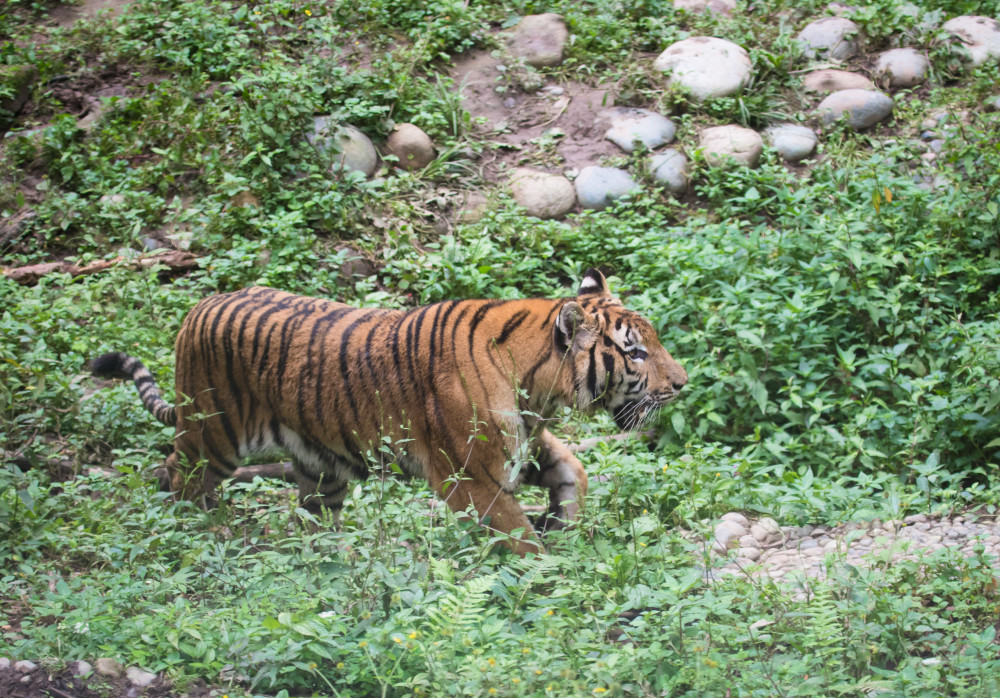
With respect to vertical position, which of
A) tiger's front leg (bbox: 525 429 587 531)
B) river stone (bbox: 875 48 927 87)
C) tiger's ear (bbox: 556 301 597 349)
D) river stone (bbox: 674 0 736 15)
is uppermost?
river stone (bbox: 674 0 736 15)

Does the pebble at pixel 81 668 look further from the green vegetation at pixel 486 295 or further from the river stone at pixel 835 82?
the river stone at pixel 835 82

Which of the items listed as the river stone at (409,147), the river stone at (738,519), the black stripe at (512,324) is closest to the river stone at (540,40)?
the river stone at (409,147)

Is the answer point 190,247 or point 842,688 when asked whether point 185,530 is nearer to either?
point 842,688

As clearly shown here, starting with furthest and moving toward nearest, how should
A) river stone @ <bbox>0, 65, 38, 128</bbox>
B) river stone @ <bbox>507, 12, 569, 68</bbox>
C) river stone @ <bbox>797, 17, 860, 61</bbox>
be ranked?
river stone @ <bbox>507, 12, 569, 68</bbox> < river stone @ <bbox>797, 17, 860, 61</bbox> < river stone @ <bbox>0, 65, 38, 128</bbox>

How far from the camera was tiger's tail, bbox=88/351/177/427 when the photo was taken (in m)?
4.65

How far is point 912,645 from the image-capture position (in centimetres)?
279

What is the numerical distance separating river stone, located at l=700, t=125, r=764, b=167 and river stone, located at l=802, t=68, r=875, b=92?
109 cm

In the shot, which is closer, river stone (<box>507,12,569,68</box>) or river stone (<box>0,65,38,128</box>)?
river stone (<box>0,65,38,128</box>)

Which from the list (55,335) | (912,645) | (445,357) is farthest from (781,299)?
(55,335)

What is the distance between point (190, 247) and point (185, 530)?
3357 mm

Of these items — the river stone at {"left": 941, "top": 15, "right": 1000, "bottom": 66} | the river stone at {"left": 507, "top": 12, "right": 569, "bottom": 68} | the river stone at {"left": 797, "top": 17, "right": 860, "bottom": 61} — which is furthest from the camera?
the river stone at {"left": 507, "top": 12, "right": 569, "bottom": 68}

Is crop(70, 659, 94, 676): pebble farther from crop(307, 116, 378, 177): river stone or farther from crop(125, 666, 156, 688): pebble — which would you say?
crop(307, 116, 378, 177): river stone

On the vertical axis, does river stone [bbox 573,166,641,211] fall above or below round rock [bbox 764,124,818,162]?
below

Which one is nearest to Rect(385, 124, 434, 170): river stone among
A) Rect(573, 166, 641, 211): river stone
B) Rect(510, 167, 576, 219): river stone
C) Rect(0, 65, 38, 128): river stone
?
Rect(510, 167, 576, 219): river stone
